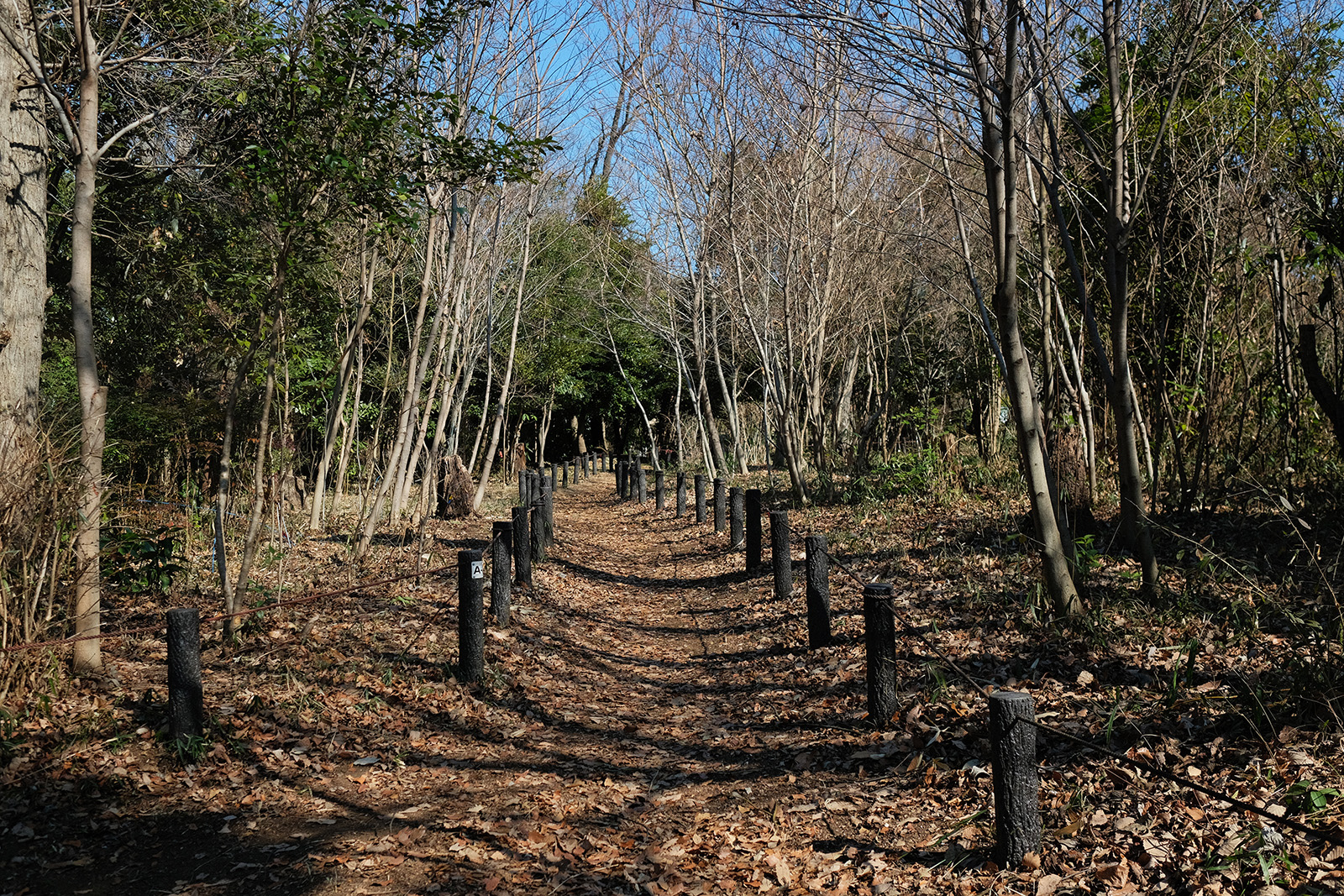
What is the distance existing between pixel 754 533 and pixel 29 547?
715 cm

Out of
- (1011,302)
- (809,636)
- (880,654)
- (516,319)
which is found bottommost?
(809,636)

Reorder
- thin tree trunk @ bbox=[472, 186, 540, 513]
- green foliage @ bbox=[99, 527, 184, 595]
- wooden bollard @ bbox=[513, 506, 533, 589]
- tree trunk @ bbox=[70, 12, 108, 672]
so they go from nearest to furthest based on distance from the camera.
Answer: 1. tree trunk @ bbox=[70, 12, 108, 672]
2. green foliage @ bbox=[99, 527, 184, 595]
3. wooden bollard @ bbox=[513, 506, 533, 589]
4. thin tree trunk @ bbox=[472, 186, 540, 513]

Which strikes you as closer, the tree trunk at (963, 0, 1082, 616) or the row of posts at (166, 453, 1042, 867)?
the row of posts at (166, 453, 1042, 867)

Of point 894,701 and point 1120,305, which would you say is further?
point 1120,305

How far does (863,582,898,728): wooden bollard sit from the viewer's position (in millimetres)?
5219

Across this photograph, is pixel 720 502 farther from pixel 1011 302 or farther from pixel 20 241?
pixel 20 241

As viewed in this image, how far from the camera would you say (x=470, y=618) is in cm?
637

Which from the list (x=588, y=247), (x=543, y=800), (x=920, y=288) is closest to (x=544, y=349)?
(x=588, y=247)

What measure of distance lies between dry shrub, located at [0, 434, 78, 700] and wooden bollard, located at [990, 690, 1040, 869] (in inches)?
198

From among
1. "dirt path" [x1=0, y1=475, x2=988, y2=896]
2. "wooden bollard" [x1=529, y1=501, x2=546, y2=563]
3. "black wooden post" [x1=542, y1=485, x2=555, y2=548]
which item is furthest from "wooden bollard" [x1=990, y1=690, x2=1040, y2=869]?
"black wooden post" [x1=542, y1=485, x2=555, y2=548]

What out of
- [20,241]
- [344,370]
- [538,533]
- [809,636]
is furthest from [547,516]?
[20,241]

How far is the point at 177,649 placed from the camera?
4926 millimetres

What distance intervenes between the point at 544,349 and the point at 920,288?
1037 cm

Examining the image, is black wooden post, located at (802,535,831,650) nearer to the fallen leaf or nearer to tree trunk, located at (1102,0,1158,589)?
tree trunk, located at (1102,0,1158,589)
